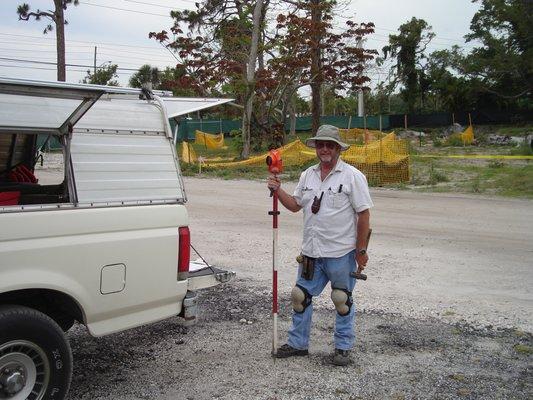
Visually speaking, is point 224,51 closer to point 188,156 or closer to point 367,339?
point 188,156

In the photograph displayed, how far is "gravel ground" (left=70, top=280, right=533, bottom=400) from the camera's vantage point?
4051mm

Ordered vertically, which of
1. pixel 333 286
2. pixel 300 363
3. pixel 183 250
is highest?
pixel 183 250

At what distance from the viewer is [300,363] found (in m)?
4.55

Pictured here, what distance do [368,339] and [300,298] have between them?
909 mm

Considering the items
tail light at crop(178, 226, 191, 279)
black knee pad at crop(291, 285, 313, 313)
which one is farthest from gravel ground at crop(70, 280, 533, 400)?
tail light at crop(178, 226, 191, 279)

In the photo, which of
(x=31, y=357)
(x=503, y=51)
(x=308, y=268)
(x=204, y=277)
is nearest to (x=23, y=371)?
(x=31, y=357)

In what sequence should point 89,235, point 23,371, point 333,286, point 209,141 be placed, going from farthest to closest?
1. point 209,141
2. point 333,286
3. point 89,235
4. point 23,371

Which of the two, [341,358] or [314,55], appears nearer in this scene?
[341,358]

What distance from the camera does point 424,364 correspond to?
450 cm

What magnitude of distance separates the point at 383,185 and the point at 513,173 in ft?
13.5

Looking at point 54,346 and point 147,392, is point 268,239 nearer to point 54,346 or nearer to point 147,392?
point 147,392

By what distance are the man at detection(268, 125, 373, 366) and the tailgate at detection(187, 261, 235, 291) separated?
0.58m

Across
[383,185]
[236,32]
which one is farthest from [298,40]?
[383,185]

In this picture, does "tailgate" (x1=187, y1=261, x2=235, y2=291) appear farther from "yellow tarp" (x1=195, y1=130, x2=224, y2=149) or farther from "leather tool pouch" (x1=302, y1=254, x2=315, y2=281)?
"yellow tarp" (x1=195, y1=130, x2=224, y2=149)
